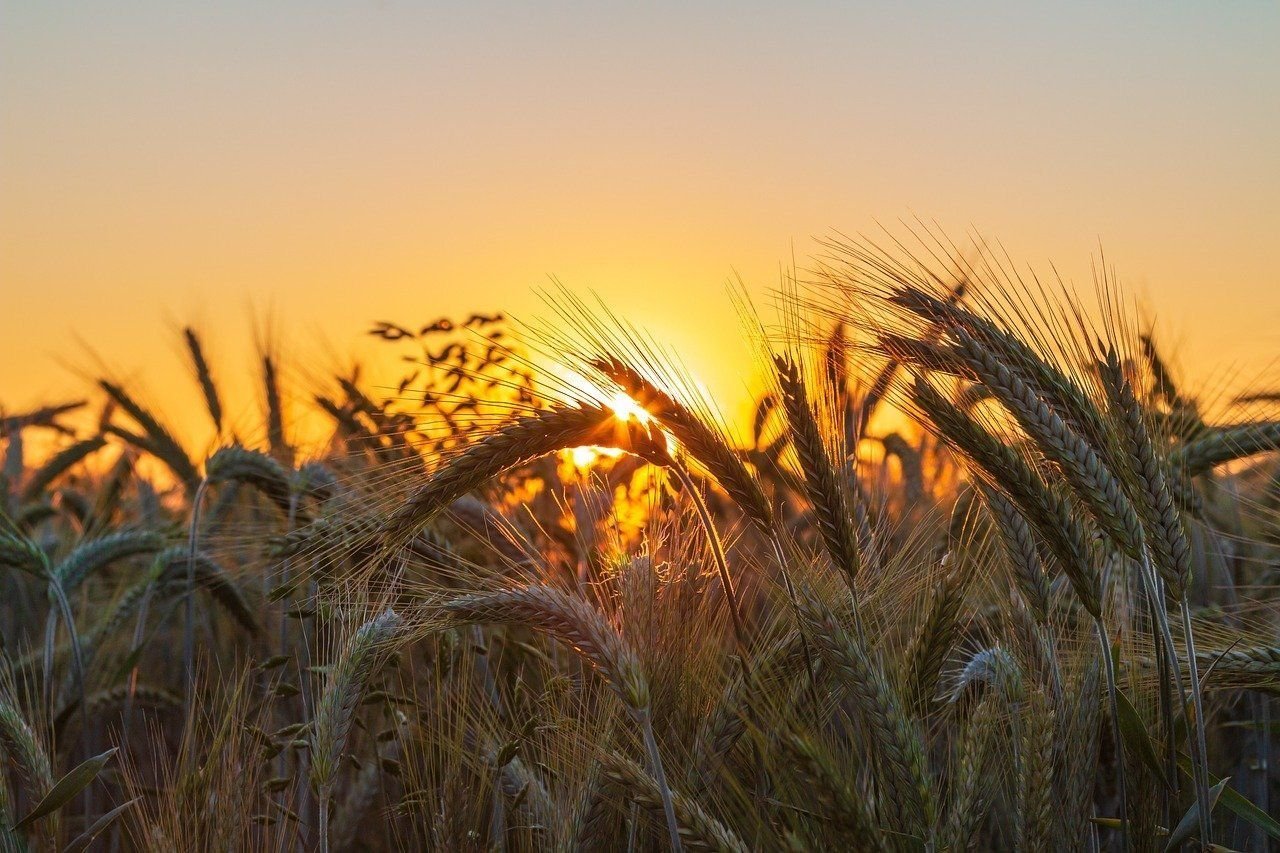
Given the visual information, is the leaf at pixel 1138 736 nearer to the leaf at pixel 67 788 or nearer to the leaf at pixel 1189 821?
the leaf at pixel 1189 821

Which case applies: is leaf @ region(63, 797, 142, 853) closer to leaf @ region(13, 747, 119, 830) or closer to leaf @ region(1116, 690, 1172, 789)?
leaf @ region(13, 747, 119, 830)

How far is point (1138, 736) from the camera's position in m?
2.13

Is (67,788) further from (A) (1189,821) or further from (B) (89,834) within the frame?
(A) (1189,821)

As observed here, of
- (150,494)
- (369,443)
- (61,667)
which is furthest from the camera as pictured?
(150,494)

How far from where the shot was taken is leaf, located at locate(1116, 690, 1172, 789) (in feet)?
6.88

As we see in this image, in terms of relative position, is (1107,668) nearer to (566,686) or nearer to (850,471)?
(850,471)

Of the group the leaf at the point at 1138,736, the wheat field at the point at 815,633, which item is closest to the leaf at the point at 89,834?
the wheat field at the point at 815,633

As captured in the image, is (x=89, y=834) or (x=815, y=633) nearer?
(x=815, y=633)

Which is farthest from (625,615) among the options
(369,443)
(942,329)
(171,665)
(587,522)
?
(171,665)

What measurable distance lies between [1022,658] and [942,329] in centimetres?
87

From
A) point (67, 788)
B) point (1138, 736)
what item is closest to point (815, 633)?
point (1138, 736)

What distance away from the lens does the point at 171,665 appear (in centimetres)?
532

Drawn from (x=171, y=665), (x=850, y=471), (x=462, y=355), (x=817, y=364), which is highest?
(x=462, y=355)

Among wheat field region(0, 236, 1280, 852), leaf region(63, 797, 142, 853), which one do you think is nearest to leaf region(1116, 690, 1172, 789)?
wheat field region(0, 236, 1280, 852)
